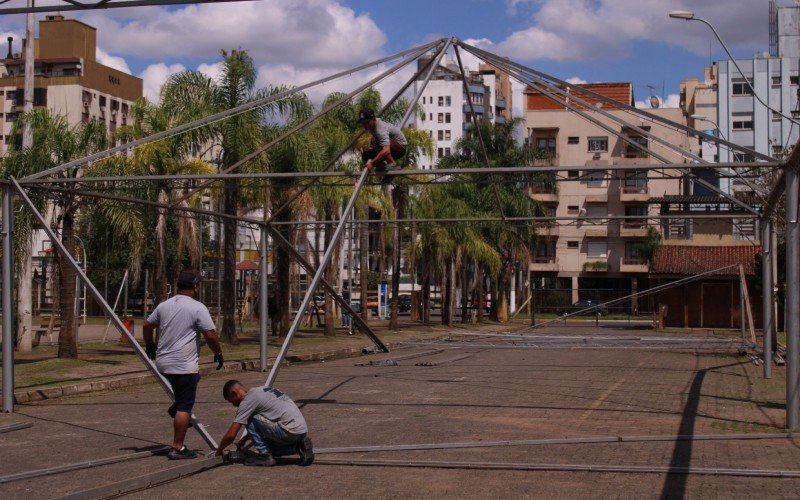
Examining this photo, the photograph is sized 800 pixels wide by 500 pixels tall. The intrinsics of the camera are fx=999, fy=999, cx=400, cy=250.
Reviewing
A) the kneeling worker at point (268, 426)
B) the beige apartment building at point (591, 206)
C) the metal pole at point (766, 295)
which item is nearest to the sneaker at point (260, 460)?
the kneeling worker at point (268, 426)

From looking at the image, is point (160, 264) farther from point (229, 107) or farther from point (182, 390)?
point (182, 390)

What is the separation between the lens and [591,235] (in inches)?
3226

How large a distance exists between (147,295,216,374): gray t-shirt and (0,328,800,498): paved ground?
3.42 ft

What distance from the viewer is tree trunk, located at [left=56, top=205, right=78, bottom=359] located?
21.1m

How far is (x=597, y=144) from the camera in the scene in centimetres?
8469

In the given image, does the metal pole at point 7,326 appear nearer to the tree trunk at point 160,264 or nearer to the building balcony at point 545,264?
the tree trunk at point 160,264

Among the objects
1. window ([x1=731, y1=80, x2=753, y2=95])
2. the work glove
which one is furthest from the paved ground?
window ([x1=731, y1=80, x2=753, y2=95])

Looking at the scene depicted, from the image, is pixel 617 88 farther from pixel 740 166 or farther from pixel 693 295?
pixel 740 166

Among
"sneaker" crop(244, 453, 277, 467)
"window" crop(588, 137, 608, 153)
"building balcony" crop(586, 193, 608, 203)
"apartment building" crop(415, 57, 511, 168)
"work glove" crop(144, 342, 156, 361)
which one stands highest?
"apartment building" crop(415, 57, 511, 168)

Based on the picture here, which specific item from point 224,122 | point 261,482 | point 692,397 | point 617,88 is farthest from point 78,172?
point 617,88

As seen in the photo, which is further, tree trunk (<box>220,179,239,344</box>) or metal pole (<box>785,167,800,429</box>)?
tree trunk (<box>220,179,239,344</box>)

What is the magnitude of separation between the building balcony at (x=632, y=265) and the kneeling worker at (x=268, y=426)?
241ft

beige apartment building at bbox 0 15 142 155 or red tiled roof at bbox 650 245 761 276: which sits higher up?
beige apartment building at bbox 0 15 142 155

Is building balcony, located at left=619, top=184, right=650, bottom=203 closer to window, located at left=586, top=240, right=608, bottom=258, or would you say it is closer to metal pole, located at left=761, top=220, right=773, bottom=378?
window, located at left=586, top=240, right=608, bottom=258
